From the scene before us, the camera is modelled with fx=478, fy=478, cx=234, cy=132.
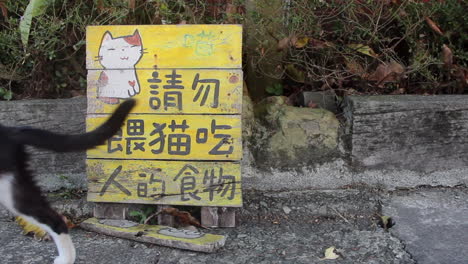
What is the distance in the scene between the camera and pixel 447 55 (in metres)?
3.05

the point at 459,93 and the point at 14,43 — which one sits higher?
the point at 14,43

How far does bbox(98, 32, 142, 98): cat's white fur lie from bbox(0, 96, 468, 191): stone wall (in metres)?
0.40

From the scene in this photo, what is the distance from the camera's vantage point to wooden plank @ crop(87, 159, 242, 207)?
2621mm

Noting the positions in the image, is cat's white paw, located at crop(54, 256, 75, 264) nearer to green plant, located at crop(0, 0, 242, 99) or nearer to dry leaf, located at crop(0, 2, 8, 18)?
green plant, located at crop(0, 0, 242, 99)

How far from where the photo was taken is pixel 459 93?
328 cm

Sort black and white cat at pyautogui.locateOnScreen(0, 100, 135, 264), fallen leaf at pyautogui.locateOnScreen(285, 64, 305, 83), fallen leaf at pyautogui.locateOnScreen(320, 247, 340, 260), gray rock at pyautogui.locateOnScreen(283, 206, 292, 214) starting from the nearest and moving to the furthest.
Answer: black and white cat at pyautogui.locateOnScreen(0, 100, 135, 264) → fallen leaf at pyautogui.locateOnScreen(320, 247, 340, 260) → gray rock at pyautogui.locateOnScreen(283, 206, 292, 214) → fallen leaf at pyautogui.locateOnScreen(285, 64, 305, 83)

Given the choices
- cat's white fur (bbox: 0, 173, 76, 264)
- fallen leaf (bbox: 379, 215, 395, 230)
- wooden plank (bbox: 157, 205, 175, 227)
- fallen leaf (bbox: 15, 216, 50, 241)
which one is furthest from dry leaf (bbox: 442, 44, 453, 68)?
fallen leaf (bbox: 15, 216, 50, 241)

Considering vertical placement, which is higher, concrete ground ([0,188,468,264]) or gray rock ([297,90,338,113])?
gray rock ([297,90,338,113])

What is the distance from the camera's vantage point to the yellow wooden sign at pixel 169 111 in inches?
103

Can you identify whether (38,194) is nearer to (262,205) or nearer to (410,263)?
(262,205)

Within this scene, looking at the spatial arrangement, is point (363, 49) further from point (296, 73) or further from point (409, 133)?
point (409, 133)

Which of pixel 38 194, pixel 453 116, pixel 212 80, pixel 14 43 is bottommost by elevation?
pixel 38 194

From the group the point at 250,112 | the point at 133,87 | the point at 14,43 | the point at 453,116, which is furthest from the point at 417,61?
the point at 14,43

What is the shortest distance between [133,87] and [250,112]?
795 mm
